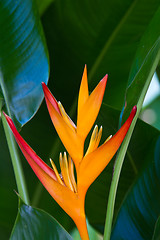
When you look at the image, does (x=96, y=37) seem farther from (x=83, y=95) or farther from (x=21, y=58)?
(x=83, y=95)

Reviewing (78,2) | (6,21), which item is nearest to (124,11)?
(78,2)

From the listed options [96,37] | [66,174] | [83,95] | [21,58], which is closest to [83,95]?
[83,95]

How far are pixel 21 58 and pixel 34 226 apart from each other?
0.34 metres

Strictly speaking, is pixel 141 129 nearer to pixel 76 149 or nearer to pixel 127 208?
pixel 127 208

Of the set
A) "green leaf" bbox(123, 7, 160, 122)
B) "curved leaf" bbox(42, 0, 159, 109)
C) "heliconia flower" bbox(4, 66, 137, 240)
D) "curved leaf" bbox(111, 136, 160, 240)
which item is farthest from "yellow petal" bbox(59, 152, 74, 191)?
"curved leaf" bbox(42, 0, 159, 109)

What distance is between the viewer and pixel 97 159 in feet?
1.51

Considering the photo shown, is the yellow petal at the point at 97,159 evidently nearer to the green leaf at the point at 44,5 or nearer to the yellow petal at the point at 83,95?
the yellow petal at the point at 83,95

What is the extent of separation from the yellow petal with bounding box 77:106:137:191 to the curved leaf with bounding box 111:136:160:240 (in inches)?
8.3

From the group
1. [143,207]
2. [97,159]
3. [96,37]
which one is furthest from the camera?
[96,37]

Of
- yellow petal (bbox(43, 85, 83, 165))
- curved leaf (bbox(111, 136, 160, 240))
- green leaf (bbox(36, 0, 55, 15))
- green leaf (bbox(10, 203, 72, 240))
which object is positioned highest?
green leaf (bbox(36, 0, 55, 15))

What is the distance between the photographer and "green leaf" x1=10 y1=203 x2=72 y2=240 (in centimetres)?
47

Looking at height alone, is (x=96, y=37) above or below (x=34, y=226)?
above

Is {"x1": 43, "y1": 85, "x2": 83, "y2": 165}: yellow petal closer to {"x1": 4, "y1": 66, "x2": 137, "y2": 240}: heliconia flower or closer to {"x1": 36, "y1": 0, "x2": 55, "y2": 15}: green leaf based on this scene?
{"x1": 4, "y1": 66, "x2": 137, "y2": 240}: heliconia flower

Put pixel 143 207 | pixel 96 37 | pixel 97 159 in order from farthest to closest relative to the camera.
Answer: pixel 96 37 → pixel 143 207 → pixel 97 159
